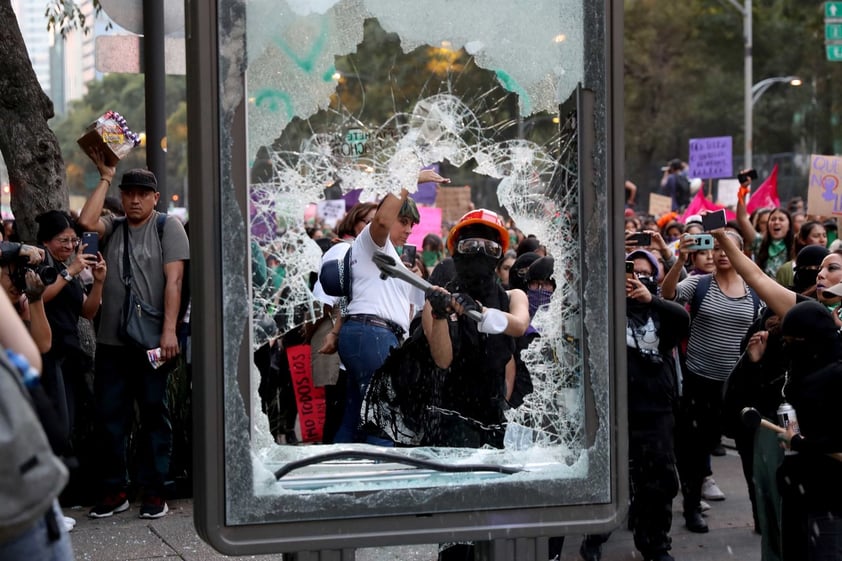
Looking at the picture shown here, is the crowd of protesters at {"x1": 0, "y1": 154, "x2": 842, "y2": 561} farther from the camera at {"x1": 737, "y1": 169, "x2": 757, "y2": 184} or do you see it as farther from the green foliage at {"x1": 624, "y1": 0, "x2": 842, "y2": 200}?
the green foliage at {"x1": 624, "y1": 0, "x2": 842, "y2": 200}

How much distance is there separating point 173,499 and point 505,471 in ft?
12.7

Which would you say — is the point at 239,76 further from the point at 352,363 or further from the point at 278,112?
the point at 352,363

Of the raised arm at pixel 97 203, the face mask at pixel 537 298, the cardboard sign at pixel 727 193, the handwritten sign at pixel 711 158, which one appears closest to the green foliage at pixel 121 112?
the cardboard sign at pixel 727 193

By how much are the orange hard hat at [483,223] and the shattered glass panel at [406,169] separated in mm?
277

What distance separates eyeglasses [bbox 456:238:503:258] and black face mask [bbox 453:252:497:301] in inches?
0.7

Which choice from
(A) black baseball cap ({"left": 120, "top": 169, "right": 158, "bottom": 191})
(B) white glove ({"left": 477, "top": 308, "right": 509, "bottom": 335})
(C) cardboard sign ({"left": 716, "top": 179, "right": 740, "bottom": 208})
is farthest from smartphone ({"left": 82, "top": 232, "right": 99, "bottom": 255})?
(C) cardboard sign ({"left": 716, "top": 179, "right": 740, "bottom": 208})

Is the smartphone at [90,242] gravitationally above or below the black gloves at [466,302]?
above

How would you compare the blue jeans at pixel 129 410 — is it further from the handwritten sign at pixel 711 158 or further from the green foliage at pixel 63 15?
the handwritten sign at pixel 711 158

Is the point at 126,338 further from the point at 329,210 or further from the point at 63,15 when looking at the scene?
the point at 329,210

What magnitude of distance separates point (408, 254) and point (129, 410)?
6.57ft

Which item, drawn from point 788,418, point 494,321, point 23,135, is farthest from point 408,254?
point 23,135

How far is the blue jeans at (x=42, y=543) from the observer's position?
257 cm

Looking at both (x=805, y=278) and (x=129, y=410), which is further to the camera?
(x=129, y=410)

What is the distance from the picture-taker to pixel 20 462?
242 cm
